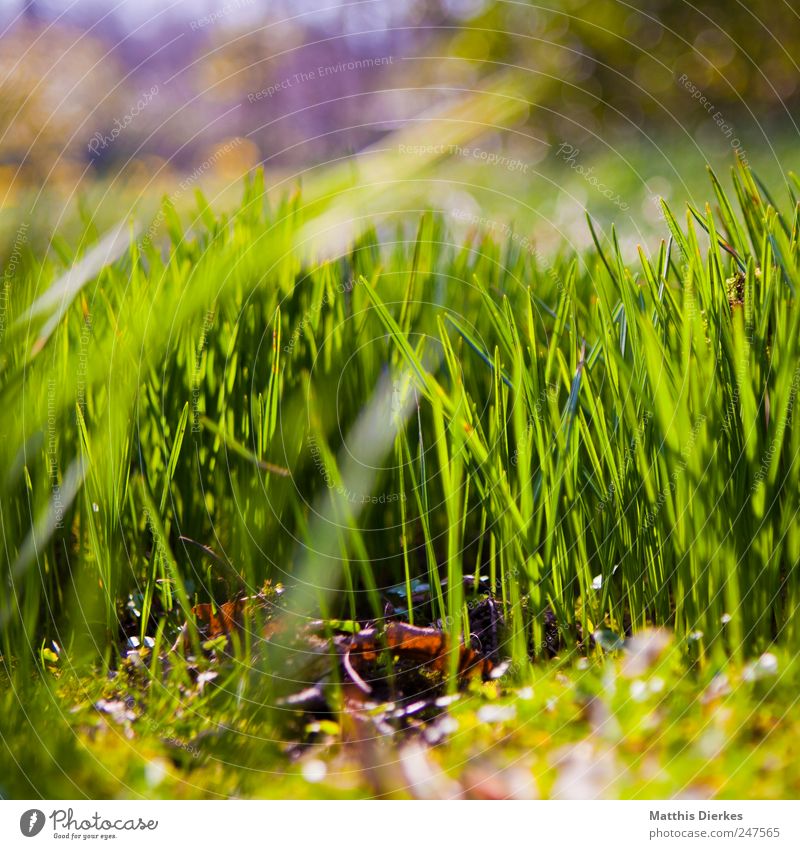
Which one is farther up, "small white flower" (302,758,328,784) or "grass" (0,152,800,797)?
"grass" (0,152,800,797)

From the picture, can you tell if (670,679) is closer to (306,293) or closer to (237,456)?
(237,456)

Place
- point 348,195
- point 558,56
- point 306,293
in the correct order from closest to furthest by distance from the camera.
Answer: point 306,293 < point 348,195 < point 558,56

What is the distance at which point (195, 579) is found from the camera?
0.96 meters

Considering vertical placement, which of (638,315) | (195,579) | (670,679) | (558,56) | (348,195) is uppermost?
A: (558,56)

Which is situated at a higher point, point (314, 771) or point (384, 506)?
point (384, 506)

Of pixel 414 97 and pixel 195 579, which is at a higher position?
pixel 414 97

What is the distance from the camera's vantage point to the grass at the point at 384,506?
790mm

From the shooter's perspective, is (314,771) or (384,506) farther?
(384,506)

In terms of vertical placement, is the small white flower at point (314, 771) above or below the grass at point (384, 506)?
below

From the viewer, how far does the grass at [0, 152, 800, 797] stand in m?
0.79

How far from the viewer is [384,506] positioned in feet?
3.21
